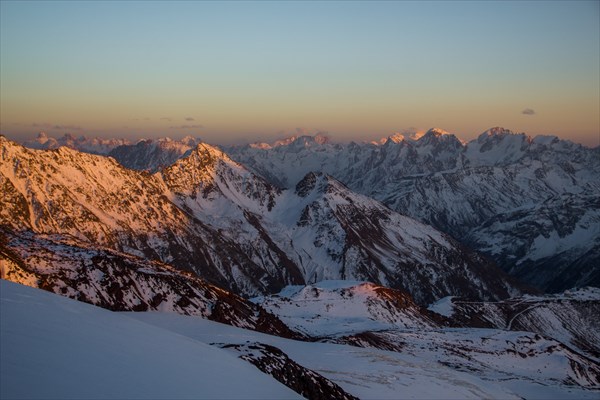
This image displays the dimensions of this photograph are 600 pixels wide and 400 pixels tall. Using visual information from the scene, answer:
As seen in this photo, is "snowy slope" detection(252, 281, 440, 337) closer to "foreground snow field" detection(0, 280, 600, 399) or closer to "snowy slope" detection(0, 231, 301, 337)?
"snowy slope" detection(0, 231, 301, 337)

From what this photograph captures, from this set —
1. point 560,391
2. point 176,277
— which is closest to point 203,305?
point 176,277

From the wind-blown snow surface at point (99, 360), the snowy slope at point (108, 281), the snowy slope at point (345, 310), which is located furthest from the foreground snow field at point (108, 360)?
the snowy slope at point (345, 310)

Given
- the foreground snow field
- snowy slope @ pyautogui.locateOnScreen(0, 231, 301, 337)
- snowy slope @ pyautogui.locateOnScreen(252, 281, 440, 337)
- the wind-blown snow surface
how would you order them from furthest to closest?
snowy slope @ pyautogui.locateOnScreen(252, 281, 440, 337) < snowy slope @ pyautogui.locateOnScreen(0, 231, 301, 337) < the foreground snow field < the wind-blown snow surface

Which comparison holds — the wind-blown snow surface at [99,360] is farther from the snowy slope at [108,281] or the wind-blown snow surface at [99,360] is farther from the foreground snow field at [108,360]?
the snowy slope at [108,281]

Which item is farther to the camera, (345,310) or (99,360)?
(345,310)

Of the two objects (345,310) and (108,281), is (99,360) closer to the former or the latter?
(108,281)

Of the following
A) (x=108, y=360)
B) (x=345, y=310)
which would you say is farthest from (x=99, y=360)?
(x=345, y=310)

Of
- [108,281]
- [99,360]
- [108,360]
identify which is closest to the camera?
[99,360]

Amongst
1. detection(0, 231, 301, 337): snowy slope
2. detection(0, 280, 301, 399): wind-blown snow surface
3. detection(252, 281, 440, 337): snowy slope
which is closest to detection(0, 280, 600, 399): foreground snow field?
detection(0, 280, 301, 399): wind-blown snow surface

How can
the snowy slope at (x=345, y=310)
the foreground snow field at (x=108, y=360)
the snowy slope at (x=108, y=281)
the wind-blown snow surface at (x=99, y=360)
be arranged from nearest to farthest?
the wind-blown snow surface at (x=99, y=360) → the foreground snow field at (x=108, y=360) → the snowy slope at (x=108, y=281) → the snowy slope at (x=345, y=310)
